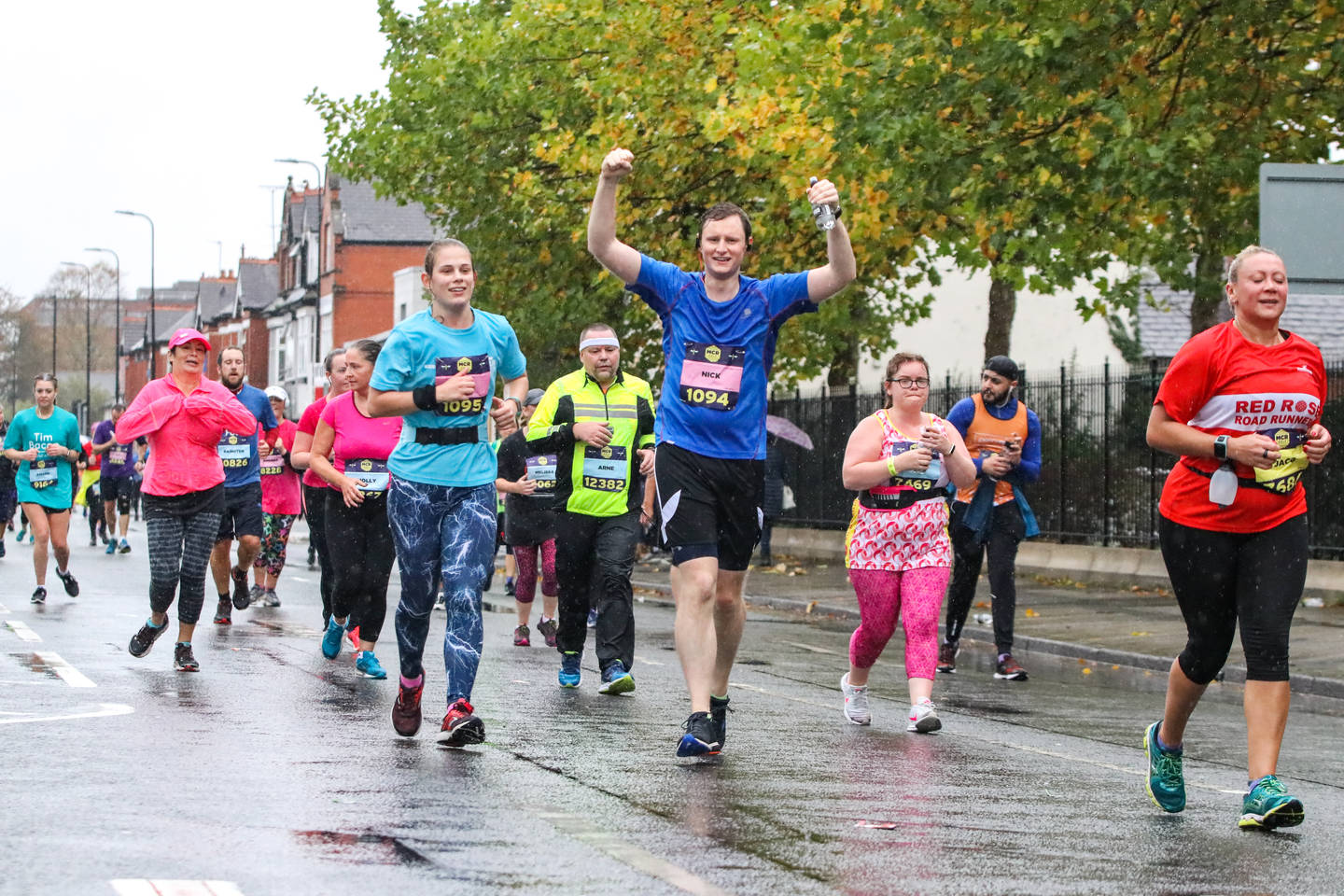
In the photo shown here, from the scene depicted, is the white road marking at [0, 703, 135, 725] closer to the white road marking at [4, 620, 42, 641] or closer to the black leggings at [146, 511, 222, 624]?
the black leggings at [146, 511, 222, 624]

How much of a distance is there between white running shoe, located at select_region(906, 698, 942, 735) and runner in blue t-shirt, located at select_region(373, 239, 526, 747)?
2.24 metres

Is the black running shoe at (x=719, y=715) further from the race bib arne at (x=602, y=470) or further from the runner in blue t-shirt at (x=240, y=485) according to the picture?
the runner in blue t-shirt at (x=240, y=485)

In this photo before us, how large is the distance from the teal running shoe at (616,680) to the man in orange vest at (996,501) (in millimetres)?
2648

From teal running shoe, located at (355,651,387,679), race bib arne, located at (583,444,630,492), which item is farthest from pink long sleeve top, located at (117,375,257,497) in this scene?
race bib arne, located at (583,444,630,492)

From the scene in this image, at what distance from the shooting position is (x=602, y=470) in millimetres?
10344

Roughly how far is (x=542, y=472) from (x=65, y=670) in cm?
410

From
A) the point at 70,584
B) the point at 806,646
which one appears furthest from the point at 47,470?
the point at 806,646

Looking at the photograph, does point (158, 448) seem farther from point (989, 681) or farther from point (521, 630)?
point (989, 681)

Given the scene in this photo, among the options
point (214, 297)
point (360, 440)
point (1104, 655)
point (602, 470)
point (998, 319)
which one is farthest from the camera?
point (214, 297)

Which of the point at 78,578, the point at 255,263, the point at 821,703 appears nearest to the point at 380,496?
the point at 821,703

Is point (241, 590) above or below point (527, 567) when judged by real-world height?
below

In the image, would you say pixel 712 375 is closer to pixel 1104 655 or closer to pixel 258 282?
pixel 1104 655

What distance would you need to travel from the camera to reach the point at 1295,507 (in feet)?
20.9

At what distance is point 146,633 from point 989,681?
16.7 feet
